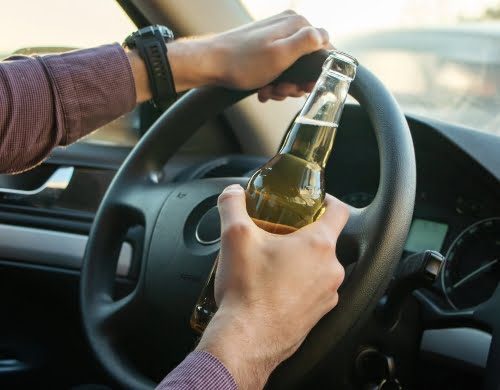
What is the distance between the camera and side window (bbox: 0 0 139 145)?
191 centimetres

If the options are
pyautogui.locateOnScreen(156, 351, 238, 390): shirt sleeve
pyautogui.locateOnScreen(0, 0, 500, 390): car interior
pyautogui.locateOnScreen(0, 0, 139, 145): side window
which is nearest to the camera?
pyautogui.locateOnScreen(156, 351, 238, 390): shirt sleeve

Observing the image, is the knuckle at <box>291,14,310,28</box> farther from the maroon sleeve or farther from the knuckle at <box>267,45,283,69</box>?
the maroon sleeve

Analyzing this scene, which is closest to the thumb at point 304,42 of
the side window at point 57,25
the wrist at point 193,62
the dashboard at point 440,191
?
the wrist at point 193,62

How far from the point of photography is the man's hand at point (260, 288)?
2.80ft

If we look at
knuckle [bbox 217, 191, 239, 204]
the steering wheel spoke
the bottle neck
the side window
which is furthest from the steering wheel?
the side window

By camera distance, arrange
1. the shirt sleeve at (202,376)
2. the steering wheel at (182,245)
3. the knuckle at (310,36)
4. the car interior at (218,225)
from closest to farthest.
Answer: the shirt sleeve at (202,376) < the steering wheel at (182,245) < the car interior at (218,225) < the knuckle at (310,36)

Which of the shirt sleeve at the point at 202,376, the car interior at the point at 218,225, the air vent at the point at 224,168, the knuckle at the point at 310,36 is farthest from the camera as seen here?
the air vent at the point at 224,168

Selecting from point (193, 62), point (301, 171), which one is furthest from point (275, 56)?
point (301, 171)

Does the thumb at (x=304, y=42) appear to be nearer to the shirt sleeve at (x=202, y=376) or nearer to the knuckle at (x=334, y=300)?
the knuckle at (x=334, y=300)

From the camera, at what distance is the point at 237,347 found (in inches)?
33.8

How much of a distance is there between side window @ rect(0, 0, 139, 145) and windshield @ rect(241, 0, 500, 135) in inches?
15.4

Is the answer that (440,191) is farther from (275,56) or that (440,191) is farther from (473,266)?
(275,56)

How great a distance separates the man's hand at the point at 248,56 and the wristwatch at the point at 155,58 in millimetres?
12

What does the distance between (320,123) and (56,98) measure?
0.53m
